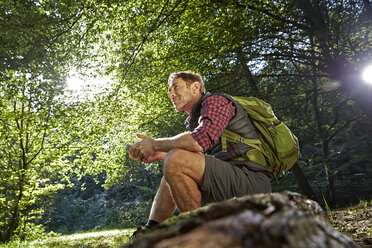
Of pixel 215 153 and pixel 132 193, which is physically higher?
pixel 215 153

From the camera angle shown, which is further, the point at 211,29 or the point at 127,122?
the point at 127,122

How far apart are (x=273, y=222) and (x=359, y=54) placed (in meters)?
7.21

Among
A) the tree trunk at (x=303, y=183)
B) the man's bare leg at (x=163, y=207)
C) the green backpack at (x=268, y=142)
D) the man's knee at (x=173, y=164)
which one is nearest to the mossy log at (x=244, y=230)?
the man's knee at (x=173, y=164)

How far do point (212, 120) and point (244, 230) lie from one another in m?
1.82

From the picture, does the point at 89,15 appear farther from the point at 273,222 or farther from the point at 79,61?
the point at 273,222

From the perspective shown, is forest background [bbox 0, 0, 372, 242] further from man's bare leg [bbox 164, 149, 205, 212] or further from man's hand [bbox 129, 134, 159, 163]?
man's bare leg [bbox 164, 149, 205, 212]

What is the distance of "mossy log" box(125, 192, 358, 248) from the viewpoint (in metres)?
0.57

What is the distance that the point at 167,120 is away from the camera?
11.8 meters

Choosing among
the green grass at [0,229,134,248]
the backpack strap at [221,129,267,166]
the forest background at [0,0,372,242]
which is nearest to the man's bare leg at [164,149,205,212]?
the backpack strap at [221,129,267,166]

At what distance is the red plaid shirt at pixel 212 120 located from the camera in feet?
7.63

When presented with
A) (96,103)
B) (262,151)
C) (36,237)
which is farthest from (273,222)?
(36,237)

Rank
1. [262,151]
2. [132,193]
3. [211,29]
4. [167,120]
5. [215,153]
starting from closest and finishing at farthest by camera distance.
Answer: [262,151] < [215,153] < [211,29] < [167,120] < [132,193]

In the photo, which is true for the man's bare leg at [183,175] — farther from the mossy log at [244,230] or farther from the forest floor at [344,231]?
the forest floor at [344,231]

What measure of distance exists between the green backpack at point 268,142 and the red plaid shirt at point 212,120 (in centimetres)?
20
